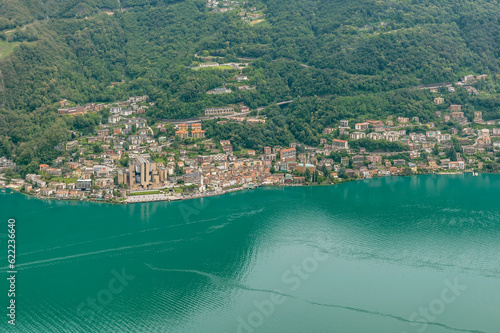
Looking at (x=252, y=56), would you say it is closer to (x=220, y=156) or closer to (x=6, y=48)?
(x=220, y=156)

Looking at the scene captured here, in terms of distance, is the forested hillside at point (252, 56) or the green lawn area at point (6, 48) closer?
the forested hillside at point (252, 56)

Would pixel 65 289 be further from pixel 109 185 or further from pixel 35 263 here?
pixel 109 185

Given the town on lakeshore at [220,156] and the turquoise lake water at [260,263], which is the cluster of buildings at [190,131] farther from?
the turquoise lake water at [260,263]

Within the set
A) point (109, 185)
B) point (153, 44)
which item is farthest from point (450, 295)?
point (153, 44)

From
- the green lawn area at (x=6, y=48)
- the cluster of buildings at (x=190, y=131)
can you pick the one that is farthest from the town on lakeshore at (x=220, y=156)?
the green lawn area at (x=6, y=48)

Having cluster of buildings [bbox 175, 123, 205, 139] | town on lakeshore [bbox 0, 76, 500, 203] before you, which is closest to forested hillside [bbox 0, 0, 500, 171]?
town on lakeshore [bbox 0, 76, 500, 203]

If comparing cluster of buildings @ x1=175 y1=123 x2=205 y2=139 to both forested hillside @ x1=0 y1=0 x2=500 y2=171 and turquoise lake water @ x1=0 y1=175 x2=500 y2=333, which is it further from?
turquoise lake water @ x1=0 y1=175 x2=500 y2=333

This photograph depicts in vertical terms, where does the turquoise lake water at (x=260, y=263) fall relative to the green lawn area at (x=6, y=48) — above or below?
below
